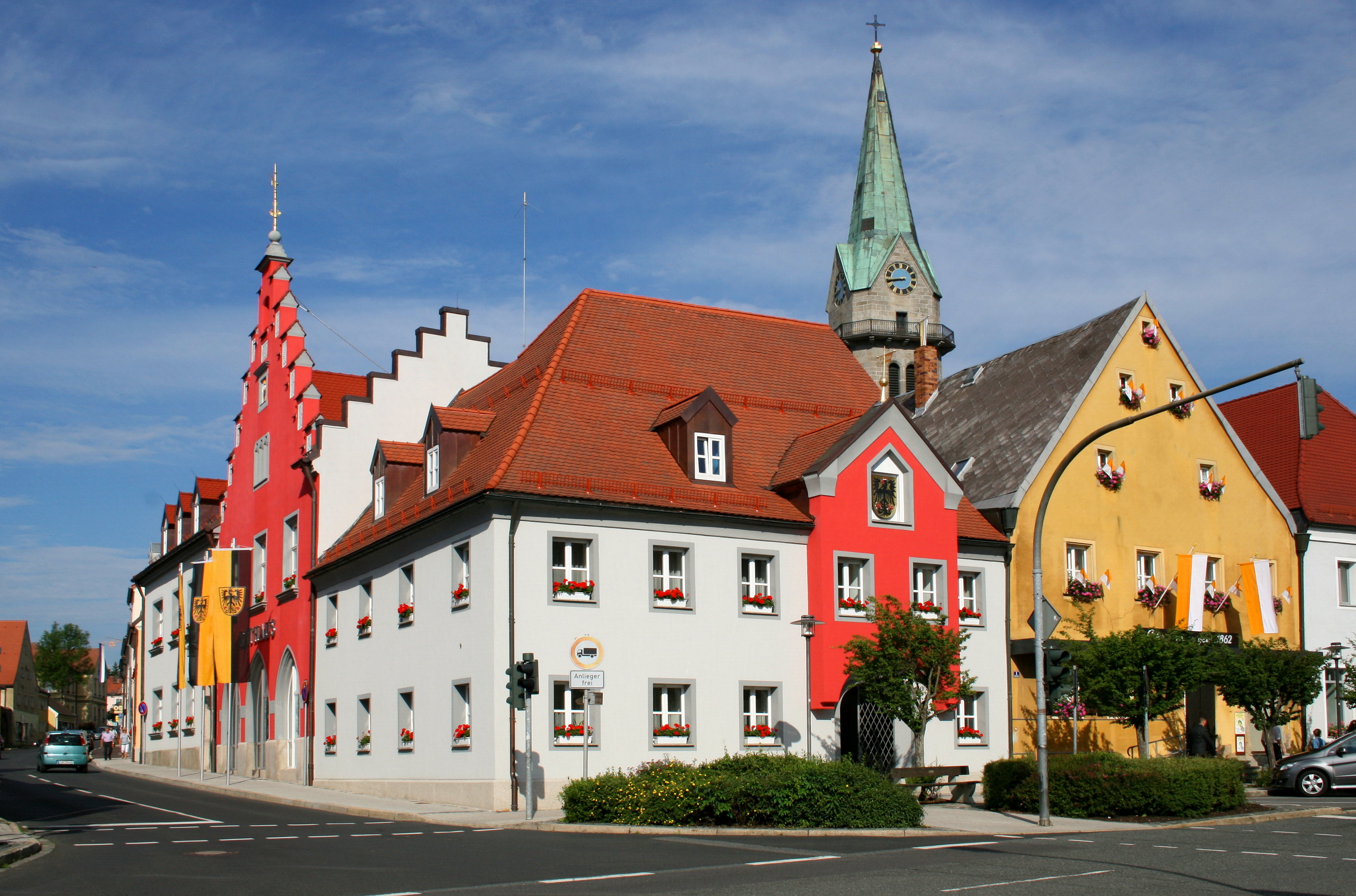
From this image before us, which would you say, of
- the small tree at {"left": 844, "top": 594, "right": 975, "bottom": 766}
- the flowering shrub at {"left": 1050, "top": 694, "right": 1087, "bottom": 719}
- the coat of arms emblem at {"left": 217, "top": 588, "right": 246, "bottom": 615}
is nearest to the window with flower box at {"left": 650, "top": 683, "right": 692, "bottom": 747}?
the small tree at {"left": 844, "top": 594, "right": 975, "bottom": 766}

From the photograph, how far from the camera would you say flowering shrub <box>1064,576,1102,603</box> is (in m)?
35.0

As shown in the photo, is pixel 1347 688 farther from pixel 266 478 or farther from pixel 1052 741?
pixel 266 478

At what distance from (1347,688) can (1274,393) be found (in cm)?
1167

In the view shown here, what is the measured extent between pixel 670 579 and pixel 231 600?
1689 cm

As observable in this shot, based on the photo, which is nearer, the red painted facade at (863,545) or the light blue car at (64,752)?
the red painted facade at (863,545)

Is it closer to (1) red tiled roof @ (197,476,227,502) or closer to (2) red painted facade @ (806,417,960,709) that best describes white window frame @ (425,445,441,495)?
(2) red painted facade @ (806,417,960,709)

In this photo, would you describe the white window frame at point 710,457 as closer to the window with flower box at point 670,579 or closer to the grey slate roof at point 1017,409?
the window with flower box at point 670,579

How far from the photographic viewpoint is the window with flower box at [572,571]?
28125mm

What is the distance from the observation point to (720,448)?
102 feet

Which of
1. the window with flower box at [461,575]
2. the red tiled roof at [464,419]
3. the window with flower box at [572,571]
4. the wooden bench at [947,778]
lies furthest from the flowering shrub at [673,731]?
the red tiled roof at [464,419]

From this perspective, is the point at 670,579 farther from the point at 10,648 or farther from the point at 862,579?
the point at 10,648

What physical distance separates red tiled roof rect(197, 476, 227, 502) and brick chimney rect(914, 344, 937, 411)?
26541mm

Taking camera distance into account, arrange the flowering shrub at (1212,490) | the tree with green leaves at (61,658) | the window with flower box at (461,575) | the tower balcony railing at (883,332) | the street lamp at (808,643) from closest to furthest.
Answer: the window with flower box at (461,575), the street lamp at (808,643), the flowering shrub at (1212,490), the tower balcony railing at (883,332), the tree with green leaves at (61,658)

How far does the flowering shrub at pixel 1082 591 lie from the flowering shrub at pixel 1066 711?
2908 mm
